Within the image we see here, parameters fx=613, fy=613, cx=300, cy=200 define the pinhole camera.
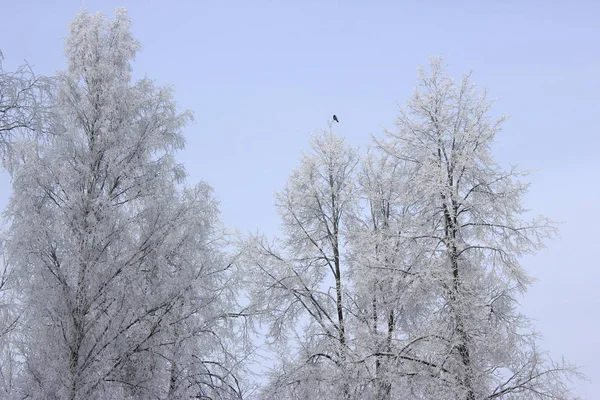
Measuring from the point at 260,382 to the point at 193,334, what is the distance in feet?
11.7

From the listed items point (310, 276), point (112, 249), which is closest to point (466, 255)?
point (310, 276)

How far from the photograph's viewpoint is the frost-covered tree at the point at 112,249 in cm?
981

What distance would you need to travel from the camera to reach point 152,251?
10781mm

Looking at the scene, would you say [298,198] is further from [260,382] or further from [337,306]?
[260,382]

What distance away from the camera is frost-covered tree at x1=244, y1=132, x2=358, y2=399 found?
14000 mm

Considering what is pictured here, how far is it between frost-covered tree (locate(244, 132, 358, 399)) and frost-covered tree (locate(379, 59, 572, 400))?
236 cm

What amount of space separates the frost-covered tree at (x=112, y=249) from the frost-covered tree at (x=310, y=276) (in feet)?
7.47

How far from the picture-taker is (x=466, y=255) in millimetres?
11852

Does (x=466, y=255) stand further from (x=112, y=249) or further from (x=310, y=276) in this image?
(x=112, y=249)

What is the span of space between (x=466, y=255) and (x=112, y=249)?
657 centimetres

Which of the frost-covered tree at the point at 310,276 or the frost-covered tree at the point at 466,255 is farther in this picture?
the frost-covered tree at the point at 310,276

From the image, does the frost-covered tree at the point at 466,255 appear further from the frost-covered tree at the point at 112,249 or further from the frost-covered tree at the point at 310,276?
the frost-covered tree at the point at 112,249

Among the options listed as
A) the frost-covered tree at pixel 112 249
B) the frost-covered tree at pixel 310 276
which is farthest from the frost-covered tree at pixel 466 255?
the frost-covered tree at pixel 112 249

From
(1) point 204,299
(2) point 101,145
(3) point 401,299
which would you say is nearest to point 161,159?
(2) point 101,145
